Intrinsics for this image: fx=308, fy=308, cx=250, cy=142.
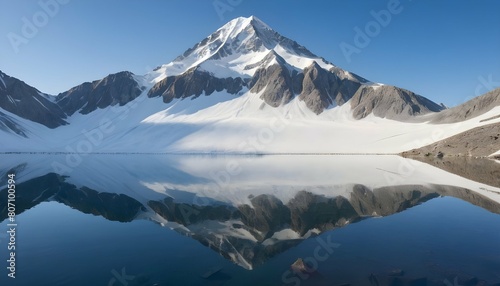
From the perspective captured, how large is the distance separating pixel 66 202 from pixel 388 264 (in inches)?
1191

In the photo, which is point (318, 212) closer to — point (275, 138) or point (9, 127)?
point (275, 138)

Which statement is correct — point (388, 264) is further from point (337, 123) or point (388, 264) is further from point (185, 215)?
point (337, 123)

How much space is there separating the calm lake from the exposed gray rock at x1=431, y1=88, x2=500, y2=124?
126m

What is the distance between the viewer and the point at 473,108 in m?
143

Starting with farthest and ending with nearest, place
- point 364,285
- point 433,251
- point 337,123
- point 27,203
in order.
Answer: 1. point 337,123
2. point 27,203
3. point 433,251
4. point 364,285

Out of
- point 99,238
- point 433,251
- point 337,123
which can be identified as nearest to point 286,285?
point 433,251

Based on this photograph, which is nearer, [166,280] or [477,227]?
[166,280]

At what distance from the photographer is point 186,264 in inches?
596

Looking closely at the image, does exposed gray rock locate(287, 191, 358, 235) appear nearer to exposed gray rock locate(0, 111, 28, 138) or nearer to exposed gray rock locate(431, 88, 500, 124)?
exposed gray rock locate(431, 88, 500, 124)

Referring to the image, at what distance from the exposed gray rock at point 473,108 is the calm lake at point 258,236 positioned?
126 metres

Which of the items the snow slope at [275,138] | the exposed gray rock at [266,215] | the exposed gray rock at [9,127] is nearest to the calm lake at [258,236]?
the exposed gray rock at [266,215]

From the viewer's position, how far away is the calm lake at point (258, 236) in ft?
45.5

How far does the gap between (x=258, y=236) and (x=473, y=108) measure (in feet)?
533

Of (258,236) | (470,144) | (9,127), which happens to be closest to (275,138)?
(470,144)
